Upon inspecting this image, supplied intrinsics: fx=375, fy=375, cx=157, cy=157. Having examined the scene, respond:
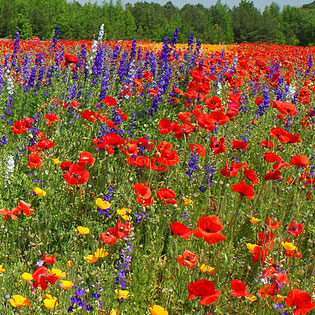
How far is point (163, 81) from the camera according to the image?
15.8 ft

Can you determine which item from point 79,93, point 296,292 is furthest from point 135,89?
point 296,292

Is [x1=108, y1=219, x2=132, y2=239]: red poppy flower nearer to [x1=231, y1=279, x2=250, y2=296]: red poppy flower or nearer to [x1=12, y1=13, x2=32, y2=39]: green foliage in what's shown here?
[x1=231, y1=279, x2=250, y2=296]: red poppy flower

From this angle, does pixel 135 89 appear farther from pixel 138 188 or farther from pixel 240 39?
pixel 240 39

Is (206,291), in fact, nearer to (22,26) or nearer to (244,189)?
(244,189)

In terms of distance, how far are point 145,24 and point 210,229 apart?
32546mm

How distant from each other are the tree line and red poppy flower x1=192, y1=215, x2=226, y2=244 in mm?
19120

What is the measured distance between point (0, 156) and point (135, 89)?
2141mm

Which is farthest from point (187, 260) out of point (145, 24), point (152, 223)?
point (145, 24)

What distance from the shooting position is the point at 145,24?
31953 millimetres

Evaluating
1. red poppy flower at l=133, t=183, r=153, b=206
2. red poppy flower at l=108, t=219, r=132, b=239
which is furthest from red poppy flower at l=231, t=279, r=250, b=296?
red poppy flower at l=133, t=183, r=153, b=206

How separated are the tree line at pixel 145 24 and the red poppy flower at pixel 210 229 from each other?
62.7ft

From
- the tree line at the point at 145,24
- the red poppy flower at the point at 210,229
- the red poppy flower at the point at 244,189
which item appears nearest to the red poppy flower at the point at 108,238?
the red poppy flower at the point at 210,229

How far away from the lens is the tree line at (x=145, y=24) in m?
22.0

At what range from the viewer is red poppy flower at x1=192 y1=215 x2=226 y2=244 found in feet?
4.97
